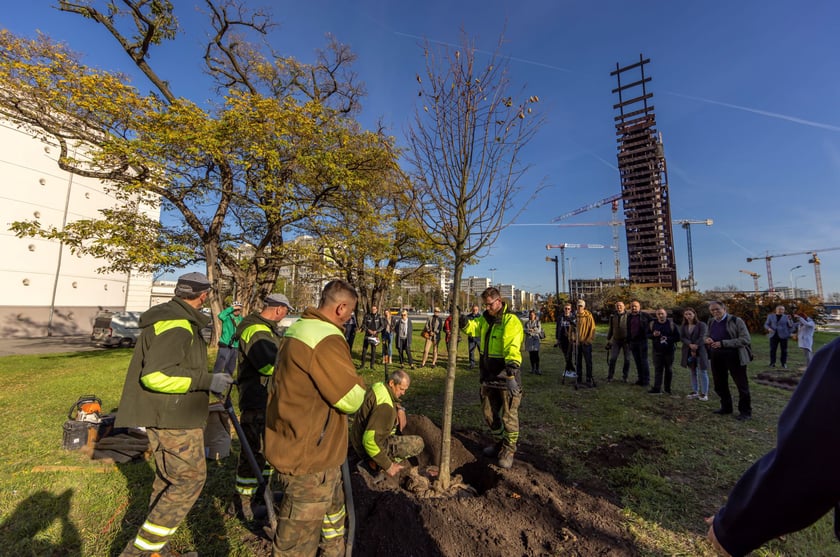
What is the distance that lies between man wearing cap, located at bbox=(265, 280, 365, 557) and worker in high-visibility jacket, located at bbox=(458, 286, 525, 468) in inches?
107

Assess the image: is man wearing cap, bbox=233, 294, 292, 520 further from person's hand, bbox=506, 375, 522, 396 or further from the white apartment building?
the white apartment building

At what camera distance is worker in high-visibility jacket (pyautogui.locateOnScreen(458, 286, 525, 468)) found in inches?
176

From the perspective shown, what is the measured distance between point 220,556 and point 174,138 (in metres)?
12.3

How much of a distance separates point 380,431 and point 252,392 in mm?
1526

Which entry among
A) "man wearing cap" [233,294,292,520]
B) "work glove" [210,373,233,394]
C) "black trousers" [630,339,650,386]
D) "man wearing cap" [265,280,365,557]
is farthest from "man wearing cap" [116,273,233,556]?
"black trousers" [630,339,650,386]

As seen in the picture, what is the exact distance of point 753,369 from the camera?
1184 cm

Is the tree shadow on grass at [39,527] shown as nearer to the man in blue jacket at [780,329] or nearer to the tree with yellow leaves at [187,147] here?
the tree with yellow leaves at [187,147]

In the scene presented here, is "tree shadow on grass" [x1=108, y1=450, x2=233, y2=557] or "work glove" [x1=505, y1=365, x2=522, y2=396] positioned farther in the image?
"work glove" [x1=505, y1=365, x2=522, y2=396]

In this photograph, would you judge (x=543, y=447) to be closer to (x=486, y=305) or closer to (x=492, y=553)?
(x=486, y=305)

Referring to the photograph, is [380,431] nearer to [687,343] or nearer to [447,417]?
[447,417]

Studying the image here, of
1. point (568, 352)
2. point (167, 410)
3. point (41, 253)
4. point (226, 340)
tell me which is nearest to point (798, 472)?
point (167, 410)

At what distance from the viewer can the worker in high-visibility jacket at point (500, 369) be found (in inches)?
176

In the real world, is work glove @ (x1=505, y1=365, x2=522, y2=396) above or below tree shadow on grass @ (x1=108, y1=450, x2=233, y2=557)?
above

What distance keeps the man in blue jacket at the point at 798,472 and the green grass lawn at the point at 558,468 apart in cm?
254
